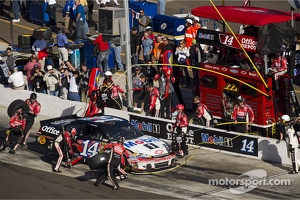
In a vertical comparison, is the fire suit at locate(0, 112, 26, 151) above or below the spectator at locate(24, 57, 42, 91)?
below

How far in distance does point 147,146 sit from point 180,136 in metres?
1.72

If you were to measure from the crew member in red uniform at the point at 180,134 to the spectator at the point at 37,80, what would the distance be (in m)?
6.94

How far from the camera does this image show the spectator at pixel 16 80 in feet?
104

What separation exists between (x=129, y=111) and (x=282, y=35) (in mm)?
5633

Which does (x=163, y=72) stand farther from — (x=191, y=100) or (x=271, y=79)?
Result: (x=271, y=79)

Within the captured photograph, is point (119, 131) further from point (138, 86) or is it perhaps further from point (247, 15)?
point (247, 15)

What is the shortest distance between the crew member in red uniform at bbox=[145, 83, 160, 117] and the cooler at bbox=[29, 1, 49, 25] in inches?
466

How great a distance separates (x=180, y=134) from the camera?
1030 inches

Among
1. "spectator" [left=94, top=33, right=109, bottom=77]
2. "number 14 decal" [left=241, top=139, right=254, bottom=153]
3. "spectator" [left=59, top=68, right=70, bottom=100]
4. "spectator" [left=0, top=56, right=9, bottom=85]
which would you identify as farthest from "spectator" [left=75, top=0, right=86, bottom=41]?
"number 14 decal" [left=241, top=139, right=254, bottom=153]

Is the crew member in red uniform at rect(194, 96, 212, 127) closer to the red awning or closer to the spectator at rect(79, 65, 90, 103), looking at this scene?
the red awning

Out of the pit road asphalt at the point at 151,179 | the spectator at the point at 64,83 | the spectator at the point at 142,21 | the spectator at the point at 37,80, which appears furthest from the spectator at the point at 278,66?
the spectator at the point at 142,21

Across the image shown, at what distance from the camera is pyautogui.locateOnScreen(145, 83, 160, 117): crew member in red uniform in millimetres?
28625
